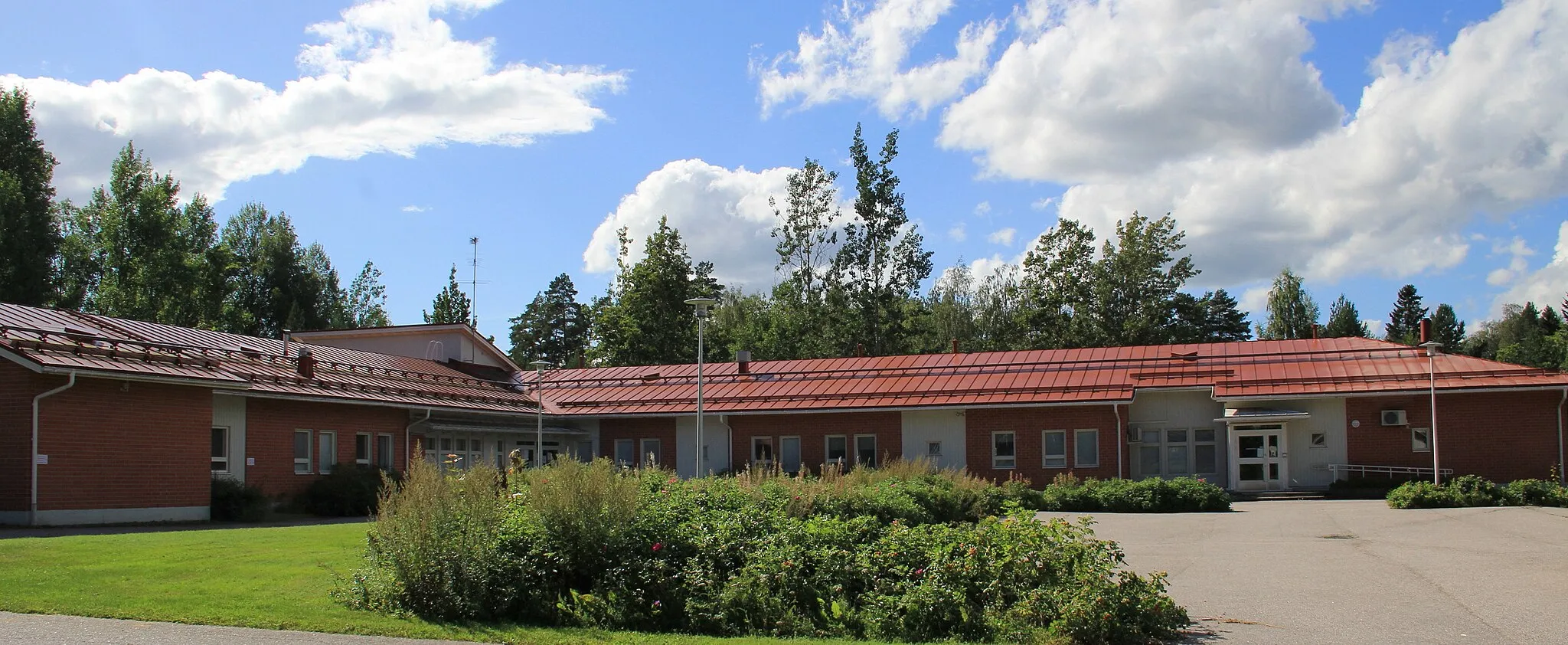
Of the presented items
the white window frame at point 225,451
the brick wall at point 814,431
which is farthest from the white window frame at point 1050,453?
the white window frame at point 225,451

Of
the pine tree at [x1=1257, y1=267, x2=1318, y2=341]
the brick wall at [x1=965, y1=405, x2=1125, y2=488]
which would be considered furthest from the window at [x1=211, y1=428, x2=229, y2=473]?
the pine tree at [x1=1257, y1=267, x2=1318, y2=341]

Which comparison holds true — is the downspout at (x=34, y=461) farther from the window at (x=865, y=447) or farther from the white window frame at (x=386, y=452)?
the window at (x=865, y=447)

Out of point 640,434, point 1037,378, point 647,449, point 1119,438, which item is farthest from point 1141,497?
point 640,434

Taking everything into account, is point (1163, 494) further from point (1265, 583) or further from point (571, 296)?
point (571, 296)

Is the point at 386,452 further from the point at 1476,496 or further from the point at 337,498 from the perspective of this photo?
the point at 1476,496

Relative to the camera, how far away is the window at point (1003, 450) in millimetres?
34188

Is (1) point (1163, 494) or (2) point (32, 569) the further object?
(1) point (1163, 494)

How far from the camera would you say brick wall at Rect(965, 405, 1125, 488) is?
3300cm

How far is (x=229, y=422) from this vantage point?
25.7 m

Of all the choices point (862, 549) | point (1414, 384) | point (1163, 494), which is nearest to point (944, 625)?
point (862, 549)

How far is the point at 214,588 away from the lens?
1149 cm

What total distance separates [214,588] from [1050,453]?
26.0 meters

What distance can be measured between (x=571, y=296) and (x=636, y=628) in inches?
3495

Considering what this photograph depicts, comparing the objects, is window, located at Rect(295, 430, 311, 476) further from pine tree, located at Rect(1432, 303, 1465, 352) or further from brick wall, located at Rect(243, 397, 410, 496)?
pine tree, located at Rect(1432, 303, 1465, 352)
